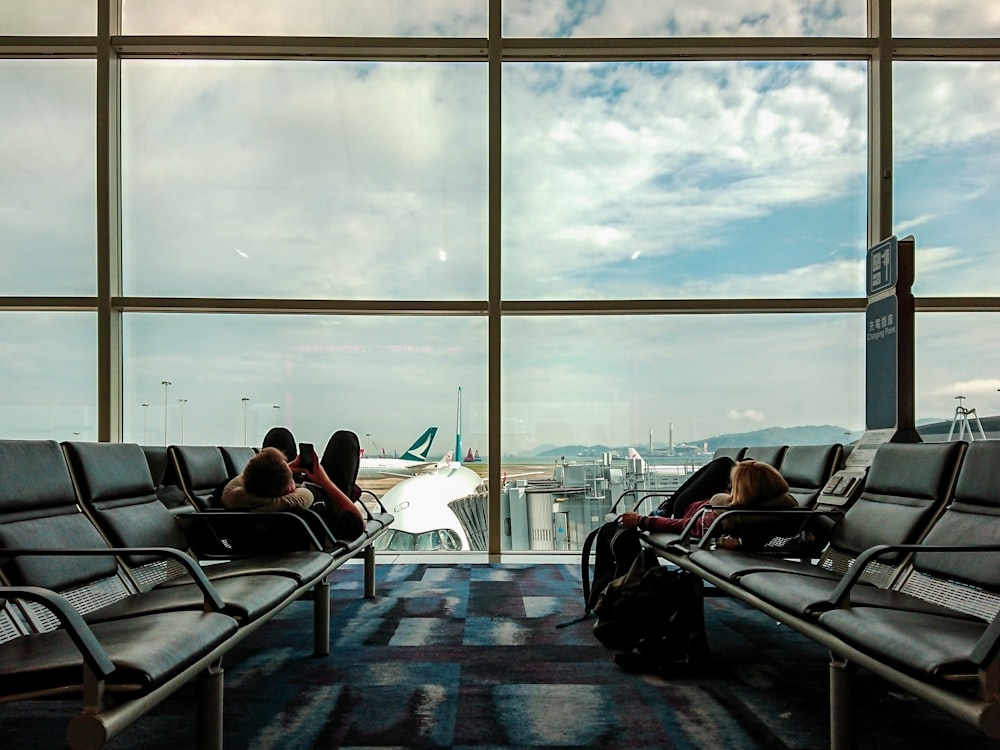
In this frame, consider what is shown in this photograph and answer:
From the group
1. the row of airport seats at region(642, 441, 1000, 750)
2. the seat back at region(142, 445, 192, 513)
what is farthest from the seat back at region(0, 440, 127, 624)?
the row of airport seats at region(642, 441, 1000, 750)

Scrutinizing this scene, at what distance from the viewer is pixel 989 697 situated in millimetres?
1451

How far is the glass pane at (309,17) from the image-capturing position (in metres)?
5.61

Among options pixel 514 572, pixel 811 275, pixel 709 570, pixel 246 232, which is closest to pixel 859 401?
pixel 811 275

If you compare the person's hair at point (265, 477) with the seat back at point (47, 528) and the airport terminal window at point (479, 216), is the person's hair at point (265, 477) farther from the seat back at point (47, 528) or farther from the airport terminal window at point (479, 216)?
the airport terminal window at point (479, 216)

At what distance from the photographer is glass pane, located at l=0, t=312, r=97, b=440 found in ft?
18.4

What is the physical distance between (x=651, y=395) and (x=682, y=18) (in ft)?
8.86

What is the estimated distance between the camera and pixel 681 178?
Result: 225 inches

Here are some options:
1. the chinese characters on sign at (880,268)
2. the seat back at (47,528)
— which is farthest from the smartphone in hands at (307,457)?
the chinese characters on sign at (880,268)

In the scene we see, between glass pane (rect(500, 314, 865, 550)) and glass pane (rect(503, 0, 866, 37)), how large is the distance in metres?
2.03

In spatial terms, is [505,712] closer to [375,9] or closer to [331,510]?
[331,510]

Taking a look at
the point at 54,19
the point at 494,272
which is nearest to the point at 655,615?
the point at 494,272

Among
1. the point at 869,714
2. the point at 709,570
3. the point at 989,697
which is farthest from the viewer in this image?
the point at 709,570

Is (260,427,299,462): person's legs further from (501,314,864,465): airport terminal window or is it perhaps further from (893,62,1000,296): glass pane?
(893,62,1000,296): glass pane

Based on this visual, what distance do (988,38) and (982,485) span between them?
15.0ft
